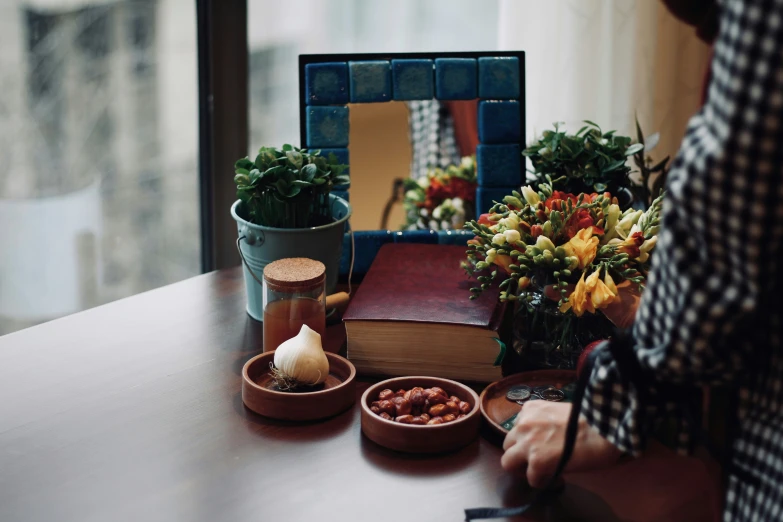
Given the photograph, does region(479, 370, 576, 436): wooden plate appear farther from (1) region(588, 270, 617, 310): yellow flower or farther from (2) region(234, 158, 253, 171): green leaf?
(2) region(234, 158, 253, 171): green leaf

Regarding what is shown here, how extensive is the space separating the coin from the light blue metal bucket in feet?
1.28

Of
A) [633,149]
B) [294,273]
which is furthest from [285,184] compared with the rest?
[633,149]

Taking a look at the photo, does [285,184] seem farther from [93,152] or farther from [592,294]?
[93,152]

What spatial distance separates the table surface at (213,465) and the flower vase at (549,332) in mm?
Result: 188

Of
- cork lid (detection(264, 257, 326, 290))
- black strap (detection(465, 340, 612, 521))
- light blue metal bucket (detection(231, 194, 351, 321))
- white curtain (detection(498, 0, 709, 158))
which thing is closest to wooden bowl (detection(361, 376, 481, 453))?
black strap (detection(465, 340, 612, 521))

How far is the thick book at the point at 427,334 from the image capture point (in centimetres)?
113

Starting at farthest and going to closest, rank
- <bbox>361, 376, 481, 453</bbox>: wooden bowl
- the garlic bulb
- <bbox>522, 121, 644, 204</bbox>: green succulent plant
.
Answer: <bbox>522, 121, 644, 204</bbox>: green succulent plant
the garlic bulb
<bbox>361, 376, 481, 453</bbox>: wooden bowl

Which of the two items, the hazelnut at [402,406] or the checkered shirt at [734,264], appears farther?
the hazelnut at [402,406]

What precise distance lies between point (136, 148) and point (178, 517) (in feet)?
5.03

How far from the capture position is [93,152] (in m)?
2.11

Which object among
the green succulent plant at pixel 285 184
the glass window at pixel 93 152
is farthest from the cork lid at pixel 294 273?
the glass window at pixel 93 152

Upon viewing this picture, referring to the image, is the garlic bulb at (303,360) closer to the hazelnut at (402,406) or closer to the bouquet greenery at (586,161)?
the hazelnut at (402,406)

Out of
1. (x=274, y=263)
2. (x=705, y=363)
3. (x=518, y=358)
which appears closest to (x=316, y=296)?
(x=274, y=263)

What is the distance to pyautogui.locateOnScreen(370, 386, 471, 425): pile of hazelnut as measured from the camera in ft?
3.27
